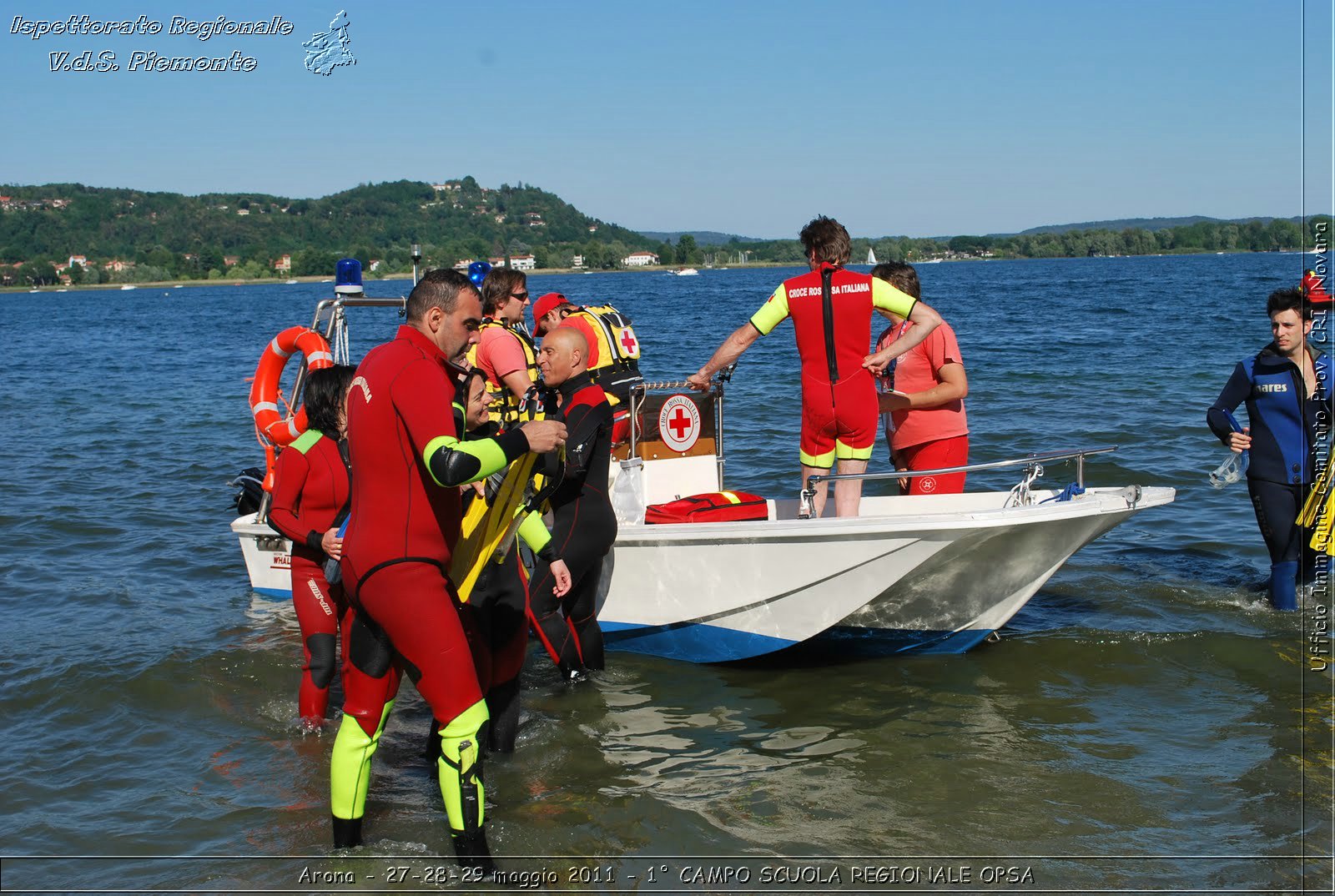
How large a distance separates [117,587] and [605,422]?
17.8ft

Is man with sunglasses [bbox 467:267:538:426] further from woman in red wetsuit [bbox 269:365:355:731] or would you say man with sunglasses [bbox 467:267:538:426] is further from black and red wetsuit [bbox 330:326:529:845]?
black and red wetsuit [bbox 330:326:529:845]

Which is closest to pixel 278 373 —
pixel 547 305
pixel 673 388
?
pixel 547 305

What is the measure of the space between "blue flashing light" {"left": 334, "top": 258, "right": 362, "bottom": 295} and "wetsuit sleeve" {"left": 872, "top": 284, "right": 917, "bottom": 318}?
354 centimetres

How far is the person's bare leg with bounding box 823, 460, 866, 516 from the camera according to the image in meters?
6.15

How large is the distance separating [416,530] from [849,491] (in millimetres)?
3056

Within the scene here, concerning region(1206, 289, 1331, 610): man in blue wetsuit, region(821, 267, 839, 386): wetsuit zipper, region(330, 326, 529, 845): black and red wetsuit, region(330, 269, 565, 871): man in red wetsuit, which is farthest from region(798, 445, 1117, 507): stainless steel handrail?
region(330, 326, 529, 845): black and red wetsuit

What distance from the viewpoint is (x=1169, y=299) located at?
154 ft

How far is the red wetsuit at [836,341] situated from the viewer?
5.85 m

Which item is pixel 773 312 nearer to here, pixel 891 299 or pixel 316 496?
pixel 891 299

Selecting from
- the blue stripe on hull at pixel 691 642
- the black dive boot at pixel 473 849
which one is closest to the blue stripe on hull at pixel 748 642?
the blue stripe on hull at pixel 691 642

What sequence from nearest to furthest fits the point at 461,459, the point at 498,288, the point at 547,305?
1. the point at 461,459
2. the point at 498,288
3. the point at 547,305

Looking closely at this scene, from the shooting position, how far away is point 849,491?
6.21 m

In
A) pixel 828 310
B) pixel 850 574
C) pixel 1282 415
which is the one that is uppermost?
pixel 828 310

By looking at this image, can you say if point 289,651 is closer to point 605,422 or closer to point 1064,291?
point 605,422
